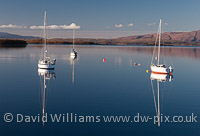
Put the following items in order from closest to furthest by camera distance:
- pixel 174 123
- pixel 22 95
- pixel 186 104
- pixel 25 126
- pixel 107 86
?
1. pixel 25 126
2. pixel 174 123
3. pixel 186 104
4. pixel 22 95
5. pixel 107 86

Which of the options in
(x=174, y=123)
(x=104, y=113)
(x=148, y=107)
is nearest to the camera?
(x=174, y=123)

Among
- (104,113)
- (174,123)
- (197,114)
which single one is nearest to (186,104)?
(197,114)

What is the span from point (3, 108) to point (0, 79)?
497 inches

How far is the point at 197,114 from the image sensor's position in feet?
50.4

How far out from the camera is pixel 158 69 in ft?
112

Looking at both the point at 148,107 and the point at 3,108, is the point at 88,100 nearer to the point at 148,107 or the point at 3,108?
the point at 148,107

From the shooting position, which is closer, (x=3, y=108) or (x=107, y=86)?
(x=3, y=108)

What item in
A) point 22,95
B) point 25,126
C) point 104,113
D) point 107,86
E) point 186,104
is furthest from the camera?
point 107,86

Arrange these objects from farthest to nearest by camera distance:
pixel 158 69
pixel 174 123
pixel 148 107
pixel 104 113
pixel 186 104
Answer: pixel 158 69, pixel 186 104, pixel 148 107, pixel 104 113, pixel 174 123

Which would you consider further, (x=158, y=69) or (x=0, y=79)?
(x=158, y=69)

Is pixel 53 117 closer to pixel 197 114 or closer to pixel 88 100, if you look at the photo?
pixel 88 100

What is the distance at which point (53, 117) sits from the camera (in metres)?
14.1

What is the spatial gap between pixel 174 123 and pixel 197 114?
2585 mm

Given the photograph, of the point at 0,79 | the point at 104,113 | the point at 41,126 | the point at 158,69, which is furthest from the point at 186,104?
the point at 0,79
